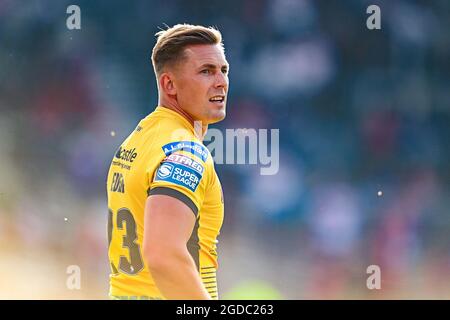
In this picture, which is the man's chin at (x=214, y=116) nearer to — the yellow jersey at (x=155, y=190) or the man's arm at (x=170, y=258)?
the yellow jersey at (x=155, y=190)

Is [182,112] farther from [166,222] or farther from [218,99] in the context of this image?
[166,222]

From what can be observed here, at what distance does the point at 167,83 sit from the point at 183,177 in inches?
24.3

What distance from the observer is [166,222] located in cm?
226

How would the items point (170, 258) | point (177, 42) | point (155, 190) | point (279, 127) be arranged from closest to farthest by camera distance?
point (170, 258) → point (155, 190) → point (177, 42) → point (279, 127)

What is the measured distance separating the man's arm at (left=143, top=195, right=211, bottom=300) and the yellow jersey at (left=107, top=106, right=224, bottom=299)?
101 millimetres

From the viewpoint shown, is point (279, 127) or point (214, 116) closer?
point (214, 116)

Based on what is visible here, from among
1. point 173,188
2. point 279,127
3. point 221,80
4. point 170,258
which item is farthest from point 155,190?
point 279,127

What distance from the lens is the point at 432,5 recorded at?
719 centimetres

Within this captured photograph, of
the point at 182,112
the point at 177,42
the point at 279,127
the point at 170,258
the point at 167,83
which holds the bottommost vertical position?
the point at 170,258

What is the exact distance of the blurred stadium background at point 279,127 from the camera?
6.94 meters

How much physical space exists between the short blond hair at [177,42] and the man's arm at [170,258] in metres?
0.78
